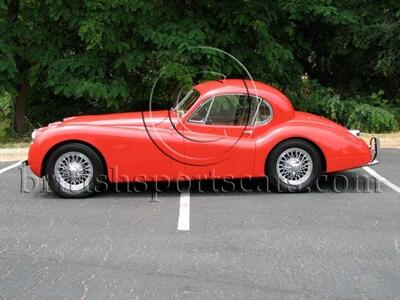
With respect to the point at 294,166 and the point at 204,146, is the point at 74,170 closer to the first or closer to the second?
the point at 204,146

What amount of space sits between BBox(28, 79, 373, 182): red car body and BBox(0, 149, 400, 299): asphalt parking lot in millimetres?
360

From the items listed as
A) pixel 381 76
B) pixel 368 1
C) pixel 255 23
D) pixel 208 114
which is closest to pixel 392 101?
pixel 381 76

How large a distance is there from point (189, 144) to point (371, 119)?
7.45 m

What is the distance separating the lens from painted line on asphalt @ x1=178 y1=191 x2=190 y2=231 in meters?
6.05

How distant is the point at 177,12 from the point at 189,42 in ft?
3.70

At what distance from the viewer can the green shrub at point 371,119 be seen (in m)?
13.4

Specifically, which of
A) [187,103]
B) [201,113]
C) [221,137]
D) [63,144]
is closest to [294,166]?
[221,137]

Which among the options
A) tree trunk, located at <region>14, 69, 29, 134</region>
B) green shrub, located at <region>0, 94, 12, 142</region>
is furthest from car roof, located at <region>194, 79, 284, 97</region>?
green shrub, located at <region>0, 94, 12, 142</region>

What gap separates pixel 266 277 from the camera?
4.58 meters

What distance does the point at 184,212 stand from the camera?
259 inches

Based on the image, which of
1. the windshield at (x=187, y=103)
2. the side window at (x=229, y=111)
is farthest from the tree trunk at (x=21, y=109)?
the side window at (x=229, y=111)

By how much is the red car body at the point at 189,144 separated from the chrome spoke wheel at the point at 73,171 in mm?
179

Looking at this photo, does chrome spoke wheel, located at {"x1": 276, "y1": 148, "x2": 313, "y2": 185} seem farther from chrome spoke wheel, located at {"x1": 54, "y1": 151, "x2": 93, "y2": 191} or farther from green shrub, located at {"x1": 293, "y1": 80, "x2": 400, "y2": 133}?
green shrub, located at {"x1": 293, "y1": 80, "x2": 400, "y2": 133}

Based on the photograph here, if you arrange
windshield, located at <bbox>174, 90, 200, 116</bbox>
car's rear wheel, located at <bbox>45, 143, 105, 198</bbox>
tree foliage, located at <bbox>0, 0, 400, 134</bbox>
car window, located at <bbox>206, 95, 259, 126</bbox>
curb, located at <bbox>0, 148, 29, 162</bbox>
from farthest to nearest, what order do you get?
tree foliage, located at <bbox>0, 0, 400, 134</bbox>
curb, located at <bbox>0, 148, 29, 162</bbox>
windshield, located at <bbox>174, 90, 200, 116</bbox>
car window, located at <bbox>206, 95, 259, 126</bbox>
car's rear wheel, located at <bbox>45, 143, 105, 198</bbox>
